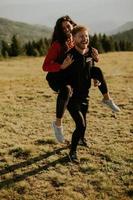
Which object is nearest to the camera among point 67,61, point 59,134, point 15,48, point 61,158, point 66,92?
point 67,61

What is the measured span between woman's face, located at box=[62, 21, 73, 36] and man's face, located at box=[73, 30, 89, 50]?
0.30 m

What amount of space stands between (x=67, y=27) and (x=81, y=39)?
0.51m

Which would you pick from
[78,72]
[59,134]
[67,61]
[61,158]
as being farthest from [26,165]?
[67,61]

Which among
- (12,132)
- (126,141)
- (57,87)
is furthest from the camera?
(12,132)

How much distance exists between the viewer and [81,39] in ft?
25.7

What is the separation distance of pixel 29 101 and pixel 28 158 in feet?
23.8

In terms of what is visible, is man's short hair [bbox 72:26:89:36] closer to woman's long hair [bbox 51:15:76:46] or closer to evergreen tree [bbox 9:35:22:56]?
woman's long hair [bbox 51:15:76:46]

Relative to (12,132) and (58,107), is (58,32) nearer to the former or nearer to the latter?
(58,107)

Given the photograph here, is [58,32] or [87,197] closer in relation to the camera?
[87,197]

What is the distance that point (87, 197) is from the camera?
7.48m

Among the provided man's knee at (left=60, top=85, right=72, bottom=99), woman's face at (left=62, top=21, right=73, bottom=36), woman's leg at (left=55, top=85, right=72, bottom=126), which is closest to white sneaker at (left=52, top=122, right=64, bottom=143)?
woman's leg at (left=55, top=85, right=72, bottom=126)

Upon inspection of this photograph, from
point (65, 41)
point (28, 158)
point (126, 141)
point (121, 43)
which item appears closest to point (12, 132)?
point (28, 158)

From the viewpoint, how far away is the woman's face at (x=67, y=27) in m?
8.05

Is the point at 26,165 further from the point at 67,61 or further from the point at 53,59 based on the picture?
the point at 67,61
